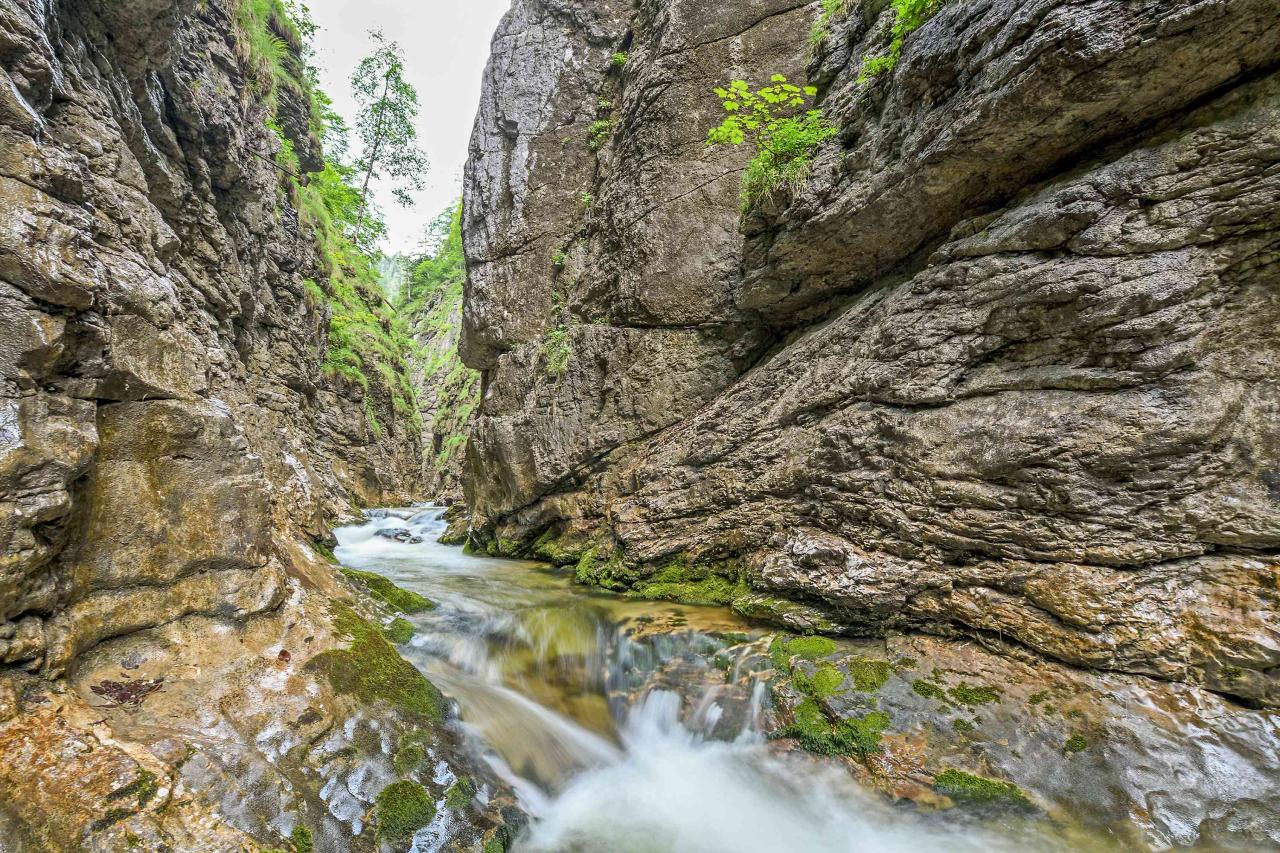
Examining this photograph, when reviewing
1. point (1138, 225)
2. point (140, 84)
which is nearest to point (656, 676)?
point (1138, 225)

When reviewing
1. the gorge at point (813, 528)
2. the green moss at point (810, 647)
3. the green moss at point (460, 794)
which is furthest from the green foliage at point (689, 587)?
the green moss at point (460, 794)

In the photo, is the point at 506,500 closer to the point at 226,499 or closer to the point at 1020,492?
the point at 226,499

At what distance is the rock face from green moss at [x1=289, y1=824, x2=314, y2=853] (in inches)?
163

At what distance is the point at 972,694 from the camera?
3.97m

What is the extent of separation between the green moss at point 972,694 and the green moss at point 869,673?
18.6 inches

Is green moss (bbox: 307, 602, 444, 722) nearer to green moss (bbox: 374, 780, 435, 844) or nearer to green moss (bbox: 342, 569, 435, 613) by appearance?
green moss (bbox: 374, 780, 435, 844)

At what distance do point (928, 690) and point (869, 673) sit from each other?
443 millimetres

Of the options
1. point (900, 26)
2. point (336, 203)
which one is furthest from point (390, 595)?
point (336, 203)

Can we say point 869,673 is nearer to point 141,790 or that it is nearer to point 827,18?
point 141,790

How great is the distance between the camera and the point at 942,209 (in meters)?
5.46

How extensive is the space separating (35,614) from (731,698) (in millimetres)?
4796

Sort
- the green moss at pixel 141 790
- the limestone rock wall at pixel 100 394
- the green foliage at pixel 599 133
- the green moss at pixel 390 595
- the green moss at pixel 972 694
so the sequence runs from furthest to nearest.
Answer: the green foliage at pixel 599 133, the green moss at pixel 390 595, the green moss at pixel 972 694, the limestone rock wall at pixel 100 394, the green moss at pixel 141 790

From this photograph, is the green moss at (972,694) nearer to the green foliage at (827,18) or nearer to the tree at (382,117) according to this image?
the green foliage at (827,18)

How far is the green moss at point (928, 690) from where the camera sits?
404 cm
